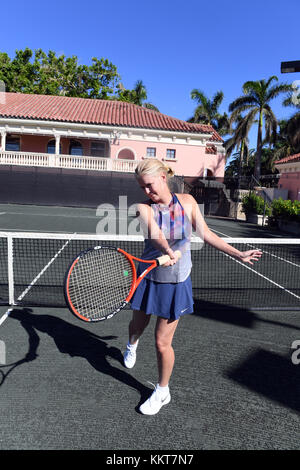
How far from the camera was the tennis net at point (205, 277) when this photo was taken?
536 cm

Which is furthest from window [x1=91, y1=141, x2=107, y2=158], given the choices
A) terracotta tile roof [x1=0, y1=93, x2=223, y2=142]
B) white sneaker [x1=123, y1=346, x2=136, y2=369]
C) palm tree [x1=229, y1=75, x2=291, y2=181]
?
white sneaker [x1=123, y1=346, x2=136, y2=369]

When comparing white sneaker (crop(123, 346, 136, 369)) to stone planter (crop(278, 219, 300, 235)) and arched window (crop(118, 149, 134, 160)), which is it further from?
arched window (crop(118, 149, 134, 160))

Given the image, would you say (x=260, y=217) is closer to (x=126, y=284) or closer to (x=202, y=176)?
(x=202, y=176)

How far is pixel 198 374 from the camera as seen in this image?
3.52 meters

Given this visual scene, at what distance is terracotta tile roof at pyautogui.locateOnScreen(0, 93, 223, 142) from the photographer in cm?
2858

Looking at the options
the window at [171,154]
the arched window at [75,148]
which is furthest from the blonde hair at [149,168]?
the arched window at [75,148]

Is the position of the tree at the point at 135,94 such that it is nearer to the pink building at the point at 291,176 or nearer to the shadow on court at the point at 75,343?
the pink building at the point at 291,176

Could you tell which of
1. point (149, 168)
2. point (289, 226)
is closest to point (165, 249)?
point (149, 168)

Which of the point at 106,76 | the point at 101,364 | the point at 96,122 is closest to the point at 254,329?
the point at 101,364

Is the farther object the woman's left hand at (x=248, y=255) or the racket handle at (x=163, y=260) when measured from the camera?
the woman's left hand at (x=248, y=255)

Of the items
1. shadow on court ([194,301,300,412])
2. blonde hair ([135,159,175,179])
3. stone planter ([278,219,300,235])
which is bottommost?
shadow on court ([194,301,300,412])

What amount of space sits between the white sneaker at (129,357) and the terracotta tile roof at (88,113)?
89.0ft

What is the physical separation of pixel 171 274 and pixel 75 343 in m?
2.09

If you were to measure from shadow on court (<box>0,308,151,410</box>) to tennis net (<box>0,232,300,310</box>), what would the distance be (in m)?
0.56
